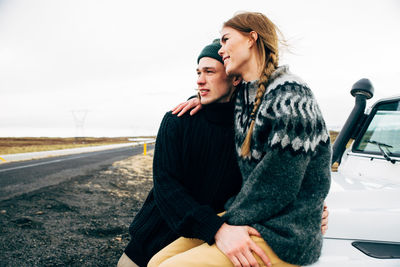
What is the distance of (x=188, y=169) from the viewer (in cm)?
169

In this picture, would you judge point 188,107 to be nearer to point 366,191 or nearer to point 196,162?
point 196,162

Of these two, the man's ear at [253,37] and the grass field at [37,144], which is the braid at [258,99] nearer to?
the man's ear at [253,37]

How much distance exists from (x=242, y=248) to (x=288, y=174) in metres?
0.39

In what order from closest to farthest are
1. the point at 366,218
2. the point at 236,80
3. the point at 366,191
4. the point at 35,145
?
the point at 366,218 < the point at 236,80 < the point at 366,191 < the point at 35,145

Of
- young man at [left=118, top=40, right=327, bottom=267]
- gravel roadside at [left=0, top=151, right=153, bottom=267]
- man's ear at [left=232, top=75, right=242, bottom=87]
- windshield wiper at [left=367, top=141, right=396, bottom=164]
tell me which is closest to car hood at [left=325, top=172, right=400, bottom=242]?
young man at [left=118, top=40, right=327, bottom=267]

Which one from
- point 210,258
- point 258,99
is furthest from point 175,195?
point 258,99

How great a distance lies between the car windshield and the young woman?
71.1 inches

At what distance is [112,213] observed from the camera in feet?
17.2

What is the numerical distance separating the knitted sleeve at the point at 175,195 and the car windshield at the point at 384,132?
2.08 m

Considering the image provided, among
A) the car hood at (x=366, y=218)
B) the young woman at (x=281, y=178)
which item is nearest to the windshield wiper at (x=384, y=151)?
the car hood at (x=366, y=218)

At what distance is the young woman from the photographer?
1.17 m

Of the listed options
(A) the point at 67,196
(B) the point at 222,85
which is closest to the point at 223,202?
(B) the point at 222,85

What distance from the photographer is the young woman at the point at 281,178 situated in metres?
1.17

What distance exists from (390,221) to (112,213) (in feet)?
15.4
